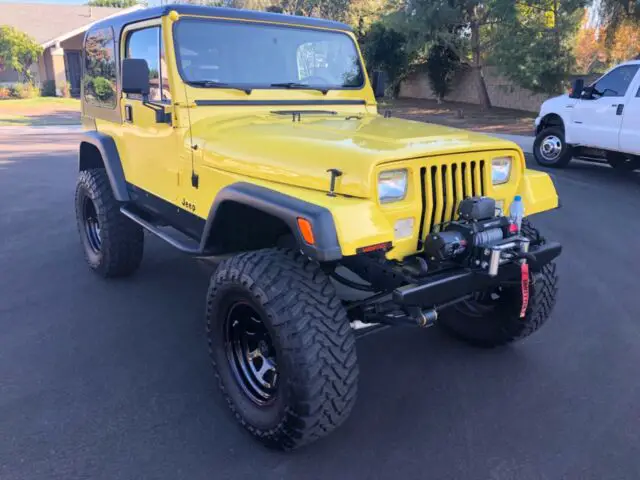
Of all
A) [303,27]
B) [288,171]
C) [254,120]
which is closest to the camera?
[288,171]

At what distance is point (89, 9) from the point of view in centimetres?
3516

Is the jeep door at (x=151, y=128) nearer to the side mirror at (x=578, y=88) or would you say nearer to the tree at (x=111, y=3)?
the side mirror at (x=578, y=88)

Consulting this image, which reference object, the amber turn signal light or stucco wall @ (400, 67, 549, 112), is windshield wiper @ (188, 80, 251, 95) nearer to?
the amber turn signal light

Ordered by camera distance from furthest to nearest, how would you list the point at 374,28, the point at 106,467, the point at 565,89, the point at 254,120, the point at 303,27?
1. the point at 374,28
2. the point at 565,89
3. the point at 303,27
4. the point at 254,120
5. the point at 106,467

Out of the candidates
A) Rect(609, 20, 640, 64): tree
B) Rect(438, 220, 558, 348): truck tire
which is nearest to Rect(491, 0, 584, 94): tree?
Rect(609, 20, 640, 64): tree

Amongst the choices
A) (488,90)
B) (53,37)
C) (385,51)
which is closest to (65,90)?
(53,37)

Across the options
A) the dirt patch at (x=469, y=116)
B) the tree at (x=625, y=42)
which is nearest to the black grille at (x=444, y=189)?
the dirt patch at (x=469, y=116)

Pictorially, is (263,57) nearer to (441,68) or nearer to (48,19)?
(441,68)

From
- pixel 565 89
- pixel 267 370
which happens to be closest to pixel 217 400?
pixel 267 370

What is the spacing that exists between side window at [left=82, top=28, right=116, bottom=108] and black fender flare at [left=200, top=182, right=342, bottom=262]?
2144 mm

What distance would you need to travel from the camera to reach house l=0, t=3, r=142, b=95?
28766 millimetres

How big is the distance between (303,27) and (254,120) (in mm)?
990

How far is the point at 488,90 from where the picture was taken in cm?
2264

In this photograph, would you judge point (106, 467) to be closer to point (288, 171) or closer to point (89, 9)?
point (288, 171)
